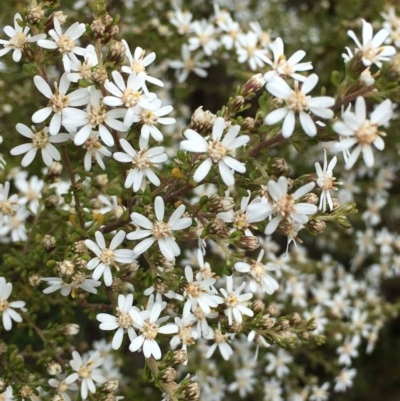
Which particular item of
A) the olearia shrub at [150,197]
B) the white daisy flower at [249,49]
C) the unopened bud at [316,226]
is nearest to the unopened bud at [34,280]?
the olearia shrub at [150,197]

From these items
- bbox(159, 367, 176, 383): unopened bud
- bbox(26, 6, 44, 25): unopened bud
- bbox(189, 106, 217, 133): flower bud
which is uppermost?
bbox(26, 6, 44, 25): unopened bud

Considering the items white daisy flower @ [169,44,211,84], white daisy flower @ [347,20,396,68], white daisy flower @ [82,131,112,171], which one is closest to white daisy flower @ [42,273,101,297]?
white daisy flower @ [82,131,112,171]

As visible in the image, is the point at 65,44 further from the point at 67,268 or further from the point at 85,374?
the point at 85,374

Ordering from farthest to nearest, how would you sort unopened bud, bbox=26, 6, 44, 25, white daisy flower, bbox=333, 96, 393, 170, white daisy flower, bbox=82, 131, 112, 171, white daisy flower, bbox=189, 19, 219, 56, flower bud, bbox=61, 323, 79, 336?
white daisy flower, bbox=189, 19, 219, 56 → flower bud, bbox=61, 323, 79, 336 → white daisy flower, bbox=82, 131, 112, 171 → unopened bud, bbox=26, 6, 44, 25 → white daisy flower, bbox=333, 96, 393, 170

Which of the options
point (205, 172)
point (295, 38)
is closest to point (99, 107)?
point (205, 172)

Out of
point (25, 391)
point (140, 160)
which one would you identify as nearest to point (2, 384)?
point (25, 391)

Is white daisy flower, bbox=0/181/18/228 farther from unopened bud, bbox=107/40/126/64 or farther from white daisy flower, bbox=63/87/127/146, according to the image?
unopened bud, bbox=107/40/126/64
